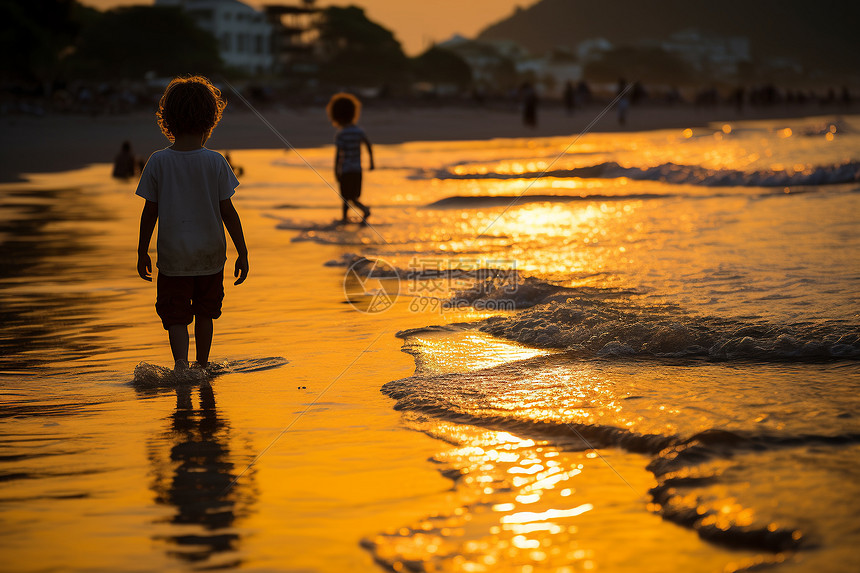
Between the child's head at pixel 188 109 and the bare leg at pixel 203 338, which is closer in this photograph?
the child's head at pixel 188 109

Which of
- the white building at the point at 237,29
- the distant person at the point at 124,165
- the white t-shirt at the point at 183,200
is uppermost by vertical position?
the white building at the point at 237,29

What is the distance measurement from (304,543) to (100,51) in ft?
264

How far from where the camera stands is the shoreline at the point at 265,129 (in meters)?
24.9

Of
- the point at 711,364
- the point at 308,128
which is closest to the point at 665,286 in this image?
the point at 711,364

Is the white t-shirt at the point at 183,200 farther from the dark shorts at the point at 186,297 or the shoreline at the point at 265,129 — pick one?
the shoreline at the point at 265,129

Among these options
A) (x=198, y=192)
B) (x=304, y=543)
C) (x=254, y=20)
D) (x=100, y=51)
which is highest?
(x=254, y=20)

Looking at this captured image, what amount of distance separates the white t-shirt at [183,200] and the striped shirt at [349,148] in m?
6.22

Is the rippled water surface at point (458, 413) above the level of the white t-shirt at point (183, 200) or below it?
below

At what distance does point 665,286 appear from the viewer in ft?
22.1

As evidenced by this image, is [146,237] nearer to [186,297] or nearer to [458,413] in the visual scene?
[186,297]

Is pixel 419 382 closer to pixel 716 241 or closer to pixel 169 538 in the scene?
pixel 169 538

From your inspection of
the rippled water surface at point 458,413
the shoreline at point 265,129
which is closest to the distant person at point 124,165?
the shoreline at point 265,129

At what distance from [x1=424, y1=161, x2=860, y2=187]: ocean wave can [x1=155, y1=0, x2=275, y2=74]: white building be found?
104024mm

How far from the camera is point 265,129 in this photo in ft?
123
